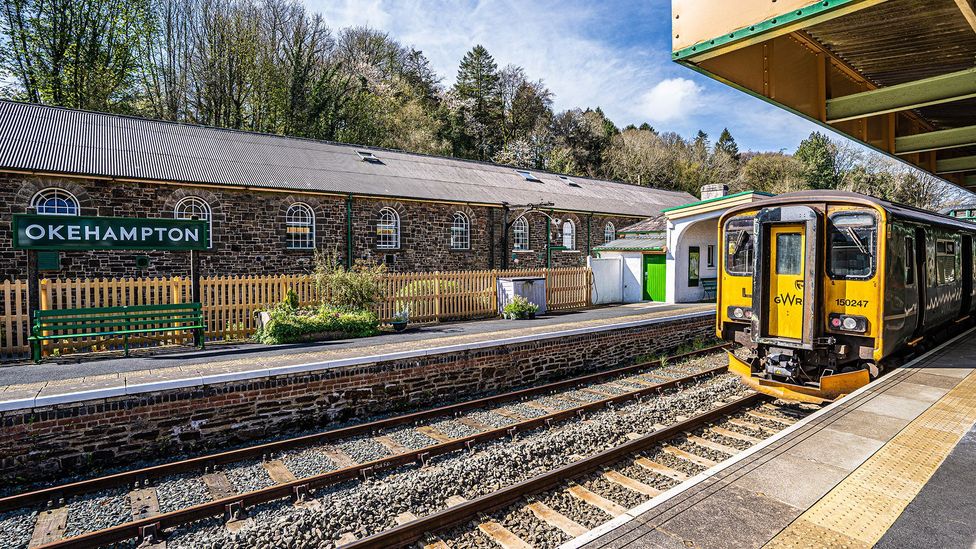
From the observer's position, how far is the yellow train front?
22.4ft

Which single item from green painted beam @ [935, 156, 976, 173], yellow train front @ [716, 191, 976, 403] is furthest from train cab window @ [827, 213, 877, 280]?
green painted beam @ [935, 156, 976, 173]

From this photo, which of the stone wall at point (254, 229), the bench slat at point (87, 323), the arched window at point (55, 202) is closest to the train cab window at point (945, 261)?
the bench slat at point (87, 323)

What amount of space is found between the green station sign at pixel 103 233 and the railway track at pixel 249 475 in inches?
231

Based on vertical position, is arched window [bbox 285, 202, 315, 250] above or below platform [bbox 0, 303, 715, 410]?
above

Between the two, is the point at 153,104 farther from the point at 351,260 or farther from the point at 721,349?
the point at 721,349

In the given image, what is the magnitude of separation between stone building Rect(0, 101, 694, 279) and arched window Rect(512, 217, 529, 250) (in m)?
0.05

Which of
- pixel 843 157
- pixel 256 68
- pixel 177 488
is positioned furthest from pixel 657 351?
pixel 843 157

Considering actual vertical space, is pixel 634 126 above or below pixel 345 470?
above

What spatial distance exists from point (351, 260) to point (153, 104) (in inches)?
804

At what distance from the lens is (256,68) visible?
31828mm

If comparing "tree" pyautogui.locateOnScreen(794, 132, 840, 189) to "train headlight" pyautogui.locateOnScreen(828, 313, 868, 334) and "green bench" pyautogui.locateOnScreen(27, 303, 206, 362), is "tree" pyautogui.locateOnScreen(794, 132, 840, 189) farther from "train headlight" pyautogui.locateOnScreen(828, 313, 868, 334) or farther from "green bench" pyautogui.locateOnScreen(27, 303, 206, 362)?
"green bench" pyautogui.locateOnScreen(27, 303, 206, 362)

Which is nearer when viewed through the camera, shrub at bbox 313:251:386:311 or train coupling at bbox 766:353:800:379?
train coupling at bbox 766:353:800:379

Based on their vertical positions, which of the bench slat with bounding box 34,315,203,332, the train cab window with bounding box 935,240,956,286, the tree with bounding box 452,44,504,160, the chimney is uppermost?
the tree with bounding box 452,44,504,160

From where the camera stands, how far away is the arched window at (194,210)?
15594 millimetres
